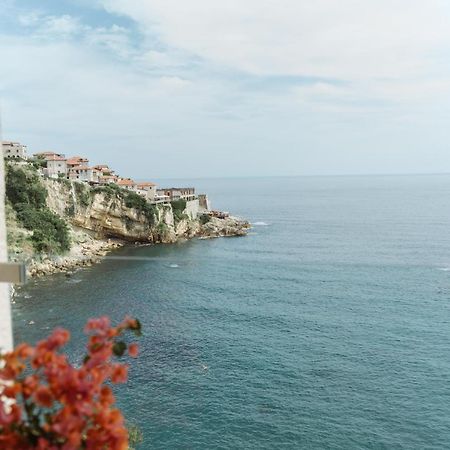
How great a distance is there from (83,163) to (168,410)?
67.0m

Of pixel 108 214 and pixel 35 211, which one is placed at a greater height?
pixel 35 211

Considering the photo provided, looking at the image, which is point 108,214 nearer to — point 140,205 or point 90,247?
point 140,205

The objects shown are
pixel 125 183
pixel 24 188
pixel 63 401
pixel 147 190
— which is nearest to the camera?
pixel 63 401

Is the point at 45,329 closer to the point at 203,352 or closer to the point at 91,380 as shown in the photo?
the point at 203,352

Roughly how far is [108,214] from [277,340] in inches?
1795

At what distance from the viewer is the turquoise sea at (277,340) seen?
71.4 feet

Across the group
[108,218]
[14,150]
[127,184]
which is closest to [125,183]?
[127,184]

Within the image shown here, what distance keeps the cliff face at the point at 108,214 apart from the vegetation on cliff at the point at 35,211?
3.77 metres

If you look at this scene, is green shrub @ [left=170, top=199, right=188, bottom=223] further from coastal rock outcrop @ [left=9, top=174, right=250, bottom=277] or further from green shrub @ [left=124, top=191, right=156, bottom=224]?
green shrub @ [left=124, top=191, right=156, bottom=224]

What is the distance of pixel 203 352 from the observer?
2975 cm

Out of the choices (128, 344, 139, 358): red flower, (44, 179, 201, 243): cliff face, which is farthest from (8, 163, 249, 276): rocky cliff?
(128, 344, 139, 358): red flower

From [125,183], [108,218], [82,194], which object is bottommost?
[108,218]

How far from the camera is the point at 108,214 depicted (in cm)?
7025

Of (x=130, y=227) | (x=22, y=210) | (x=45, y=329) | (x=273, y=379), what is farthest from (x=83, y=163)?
(x=273, y=379)
